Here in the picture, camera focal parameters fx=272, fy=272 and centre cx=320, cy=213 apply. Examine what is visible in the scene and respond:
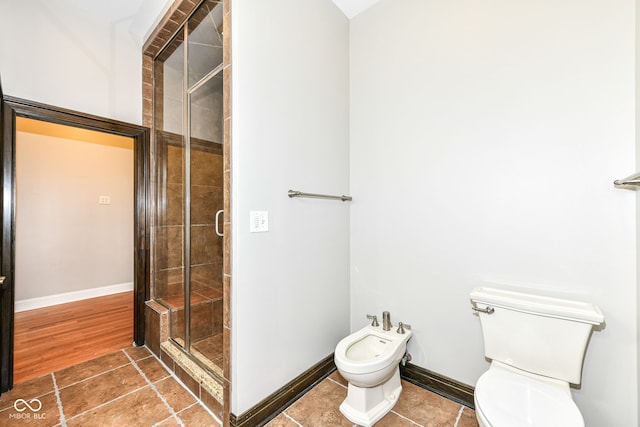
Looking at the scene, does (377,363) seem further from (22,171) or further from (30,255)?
(22,171)

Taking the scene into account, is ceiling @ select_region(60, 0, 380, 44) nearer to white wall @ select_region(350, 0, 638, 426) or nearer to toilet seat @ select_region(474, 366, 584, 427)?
white wall @ select_region(350, 0, 638, 426)

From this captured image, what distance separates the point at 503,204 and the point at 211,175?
6.36 feet

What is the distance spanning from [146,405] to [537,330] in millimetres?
2226

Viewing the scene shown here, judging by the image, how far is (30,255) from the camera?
332cm

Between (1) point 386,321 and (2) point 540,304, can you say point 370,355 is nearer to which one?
(1) point 386,321

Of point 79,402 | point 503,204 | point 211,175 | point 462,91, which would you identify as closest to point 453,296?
point 503,204

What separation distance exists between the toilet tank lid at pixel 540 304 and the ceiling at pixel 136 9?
7.14 feet

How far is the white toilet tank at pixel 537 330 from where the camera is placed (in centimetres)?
124

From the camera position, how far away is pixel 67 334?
2.63 meters

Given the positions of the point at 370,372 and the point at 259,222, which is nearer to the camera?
the point at 370,372

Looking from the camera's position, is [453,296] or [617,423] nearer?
[617,423]

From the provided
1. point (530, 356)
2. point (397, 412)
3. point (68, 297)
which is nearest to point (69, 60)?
point (68, 297)

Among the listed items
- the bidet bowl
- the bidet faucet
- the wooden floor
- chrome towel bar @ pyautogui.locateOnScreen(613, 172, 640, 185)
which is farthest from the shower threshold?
chrome towel bar @ pyautogui.locateOnScreen(613, 172, 640, 185)

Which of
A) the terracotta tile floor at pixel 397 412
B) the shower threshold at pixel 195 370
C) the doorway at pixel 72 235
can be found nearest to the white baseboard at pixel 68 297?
the doorway at pixel 72 235
